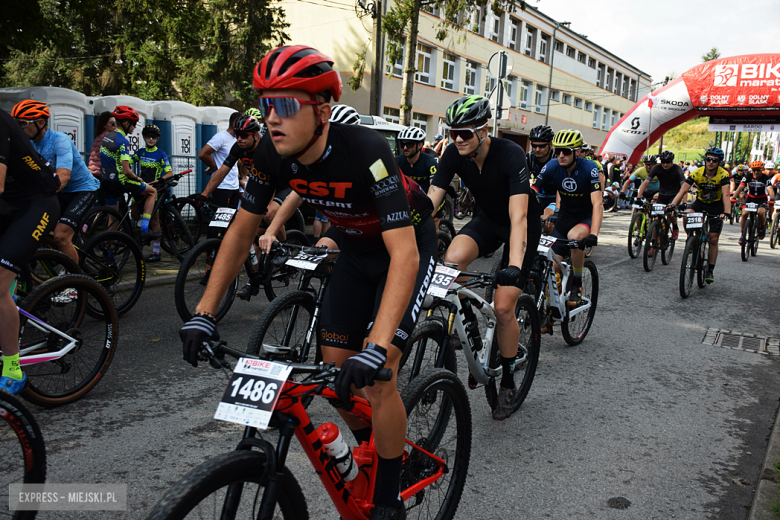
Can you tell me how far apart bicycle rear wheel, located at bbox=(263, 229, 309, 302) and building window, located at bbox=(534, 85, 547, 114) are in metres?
42.4

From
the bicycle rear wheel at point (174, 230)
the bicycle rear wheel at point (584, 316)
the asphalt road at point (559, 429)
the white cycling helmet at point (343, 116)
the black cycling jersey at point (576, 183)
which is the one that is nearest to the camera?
the asphalt road at point (559, 429)

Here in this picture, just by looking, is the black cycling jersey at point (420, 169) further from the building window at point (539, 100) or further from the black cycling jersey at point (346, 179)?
the building window at point (539, 100)

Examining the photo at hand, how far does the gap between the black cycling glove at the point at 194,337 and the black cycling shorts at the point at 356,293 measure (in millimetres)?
857

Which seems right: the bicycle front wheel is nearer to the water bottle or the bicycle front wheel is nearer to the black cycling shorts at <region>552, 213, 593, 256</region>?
the water bottle

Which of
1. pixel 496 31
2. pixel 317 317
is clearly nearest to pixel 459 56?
pixel 496 31

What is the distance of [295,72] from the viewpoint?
208cm

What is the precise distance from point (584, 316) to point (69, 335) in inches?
191

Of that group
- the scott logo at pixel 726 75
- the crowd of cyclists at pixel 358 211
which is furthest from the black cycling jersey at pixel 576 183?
the scott logo at pixel 726 75

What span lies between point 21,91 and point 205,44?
18082mm

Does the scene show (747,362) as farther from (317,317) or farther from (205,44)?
(205,44)

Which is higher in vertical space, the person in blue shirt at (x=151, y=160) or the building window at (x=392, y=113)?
the building window at (x=392, y=113)

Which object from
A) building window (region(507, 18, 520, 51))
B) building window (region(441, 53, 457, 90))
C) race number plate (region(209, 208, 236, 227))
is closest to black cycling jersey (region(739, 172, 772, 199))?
race number plate (region(209, 208, 236, 227))

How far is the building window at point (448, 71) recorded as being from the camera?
35312 mm

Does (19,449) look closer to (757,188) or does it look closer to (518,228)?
(518,228)
